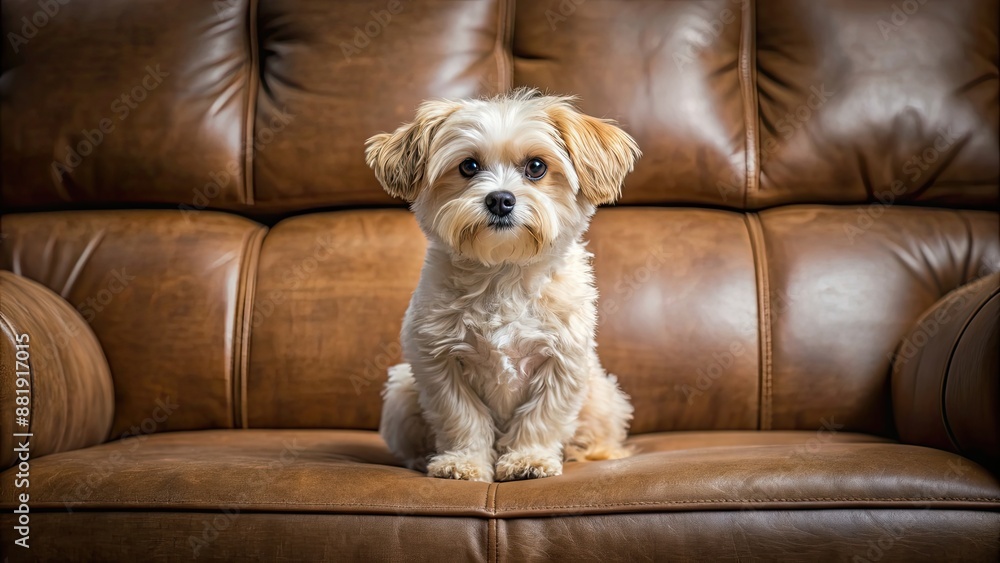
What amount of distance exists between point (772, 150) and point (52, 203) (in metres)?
2.38

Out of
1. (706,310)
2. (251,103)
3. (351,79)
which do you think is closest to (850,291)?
A: (706,310)

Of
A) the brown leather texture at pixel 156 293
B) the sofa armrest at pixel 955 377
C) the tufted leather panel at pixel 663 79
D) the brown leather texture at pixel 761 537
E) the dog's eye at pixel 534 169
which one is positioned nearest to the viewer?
the brown leather texture at pixel 761 537

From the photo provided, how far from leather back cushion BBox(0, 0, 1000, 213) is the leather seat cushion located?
113 centimetres

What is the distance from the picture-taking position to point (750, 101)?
2713 millimetres

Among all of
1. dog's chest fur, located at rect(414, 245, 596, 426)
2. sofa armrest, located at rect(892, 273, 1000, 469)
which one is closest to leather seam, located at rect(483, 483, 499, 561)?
dog's chest fur, located at rect(414, 245, 596, 426)

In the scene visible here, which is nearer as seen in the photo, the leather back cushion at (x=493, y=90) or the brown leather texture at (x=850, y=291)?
the brown leather texture at (x=850, y=291)

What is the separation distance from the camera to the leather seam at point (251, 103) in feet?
9.07

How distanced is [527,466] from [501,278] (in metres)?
0.43

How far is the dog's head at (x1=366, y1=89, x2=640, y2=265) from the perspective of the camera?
1.79 metres

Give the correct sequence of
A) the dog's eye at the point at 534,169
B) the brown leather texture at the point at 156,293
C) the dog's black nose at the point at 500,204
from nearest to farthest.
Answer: the dog's black nose at the point at 500,204 → the dog's eye at the point at 534,169 → the brown leather texture at the point at 156,293

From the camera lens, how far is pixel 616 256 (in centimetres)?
261

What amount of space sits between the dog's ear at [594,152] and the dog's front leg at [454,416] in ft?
1.69

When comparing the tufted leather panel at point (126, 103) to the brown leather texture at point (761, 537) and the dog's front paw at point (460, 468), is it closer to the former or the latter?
the dog's front paw at point (460, 468)

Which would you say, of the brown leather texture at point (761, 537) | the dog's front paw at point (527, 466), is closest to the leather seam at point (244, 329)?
the dog's front paw at point (527, 466)
